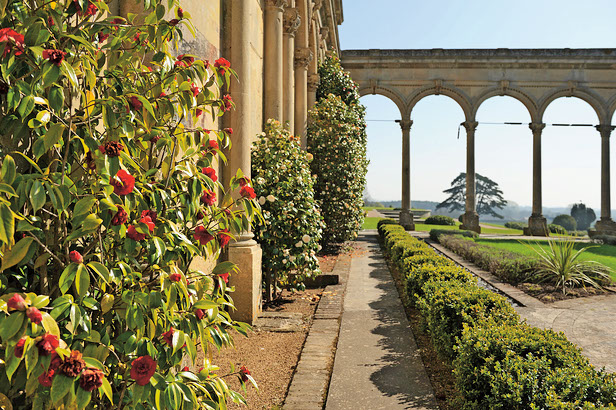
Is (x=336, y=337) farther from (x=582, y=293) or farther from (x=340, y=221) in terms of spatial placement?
(x=340, y=221)

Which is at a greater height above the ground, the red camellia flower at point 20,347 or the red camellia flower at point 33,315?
the red camellia flower at point 33,315

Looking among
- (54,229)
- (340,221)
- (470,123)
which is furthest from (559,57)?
(54,229)

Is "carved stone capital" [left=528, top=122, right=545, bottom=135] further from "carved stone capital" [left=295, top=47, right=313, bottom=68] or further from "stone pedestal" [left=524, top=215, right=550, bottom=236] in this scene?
"carved stone capital" [left=295, top=47, right=313, bottom=68]

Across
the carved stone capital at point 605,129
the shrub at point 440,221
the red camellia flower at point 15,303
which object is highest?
the carved stone capital at point 605,129

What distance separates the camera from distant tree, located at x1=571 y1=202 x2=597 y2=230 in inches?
1954

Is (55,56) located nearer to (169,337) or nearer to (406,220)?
(169,337)

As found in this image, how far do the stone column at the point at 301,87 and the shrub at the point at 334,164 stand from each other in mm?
800

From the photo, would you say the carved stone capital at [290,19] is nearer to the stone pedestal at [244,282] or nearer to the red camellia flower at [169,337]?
the stone pedestal at [244,282]

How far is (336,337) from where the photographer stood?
185 inches

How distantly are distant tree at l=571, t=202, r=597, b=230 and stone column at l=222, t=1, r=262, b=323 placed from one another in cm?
5320

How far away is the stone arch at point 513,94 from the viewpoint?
22078 millimetres

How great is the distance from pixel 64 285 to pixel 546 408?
7.61ft

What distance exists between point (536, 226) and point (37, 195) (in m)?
23.3

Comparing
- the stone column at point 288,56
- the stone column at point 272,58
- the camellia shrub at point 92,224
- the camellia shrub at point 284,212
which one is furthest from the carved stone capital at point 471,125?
the camellia shrub at point 92,224
